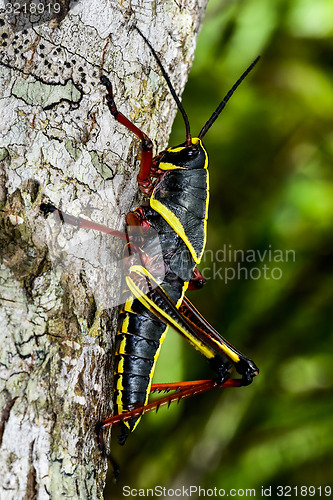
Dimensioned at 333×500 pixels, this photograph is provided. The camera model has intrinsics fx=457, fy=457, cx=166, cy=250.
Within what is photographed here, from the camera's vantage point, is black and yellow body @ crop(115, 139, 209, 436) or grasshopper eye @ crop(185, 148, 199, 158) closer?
black and yellow body @ crop(115, 139, 209, 436)

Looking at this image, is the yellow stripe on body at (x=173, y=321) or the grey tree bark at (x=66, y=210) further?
the yellow stripe on body at (x=173, y=321)

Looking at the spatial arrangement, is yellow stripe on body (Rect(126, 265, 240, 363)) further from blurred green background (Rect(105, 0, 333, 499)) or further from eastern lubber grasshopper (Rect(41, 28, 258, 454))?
blurred green background (Rect(105, 0, 333, 499))

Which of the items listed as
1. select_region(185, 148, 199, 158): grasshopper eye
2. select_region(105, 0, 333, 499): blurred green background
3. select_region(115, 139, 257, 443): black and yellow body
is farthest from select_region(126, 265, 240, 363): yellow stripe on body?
select_region(105, 0, 333, 499): blurred green background

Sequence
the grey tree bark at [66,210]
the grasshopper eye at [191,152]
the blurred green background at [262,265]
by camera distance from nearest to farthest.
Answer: the grey tree bark at [66,210], the grasshopper eye at [191,152], the blurred green background at [262,265]

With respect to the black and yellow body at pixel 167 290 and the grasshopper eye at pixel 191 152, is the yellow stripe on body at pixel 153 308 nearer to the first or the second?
the black and yellow body at pixel 167 290

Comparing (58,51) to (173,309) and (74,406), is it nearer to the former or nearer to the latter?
(173,309)

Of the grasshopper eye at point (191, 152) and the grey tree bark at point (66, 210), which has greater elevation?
the grasshopper eye at point (191, 152)

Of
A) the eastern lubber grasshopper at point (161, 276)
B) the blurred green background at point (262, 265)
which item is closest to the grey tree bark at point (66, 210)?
the eastern lubber grasshopper at point (161, 276)

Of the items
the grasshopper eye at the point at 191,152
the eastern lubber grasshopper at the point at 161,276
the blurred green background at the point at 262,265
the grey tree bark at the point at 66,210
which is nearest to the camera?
the grey tree bark at the point at 66,210
